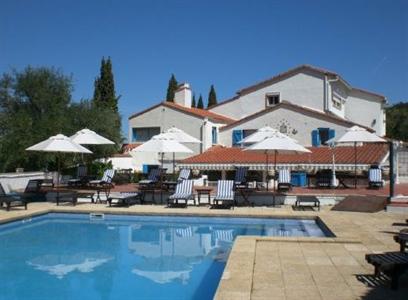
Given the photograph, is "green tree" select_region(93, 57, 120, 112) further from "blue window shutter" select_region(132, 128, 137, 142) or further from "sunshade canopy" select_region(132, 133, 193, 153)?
"sunshade canopy" select_region(132, 133, 193, 153)

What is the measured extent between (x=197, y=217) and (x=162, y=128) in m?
27.4

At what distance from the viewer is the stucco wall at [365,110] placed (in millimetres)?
53375

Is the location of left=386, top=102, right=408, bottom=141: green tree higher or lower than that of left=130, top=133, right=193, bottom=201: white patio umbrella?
higher

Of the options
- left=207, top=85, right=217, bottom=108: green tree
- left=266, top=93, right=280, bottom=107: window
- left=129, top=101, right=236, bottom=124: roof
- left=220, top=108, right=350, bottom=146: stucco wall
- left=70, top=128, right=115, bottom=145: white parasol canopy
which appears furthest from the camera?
left=207, top=85, right=217, bottom=108: green tree

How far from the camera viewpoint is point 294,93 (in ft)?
164

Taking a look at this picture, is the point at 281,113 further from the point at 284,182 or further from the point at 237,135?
the point at 284,182

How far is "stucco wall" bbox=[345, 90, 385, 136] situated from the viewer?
53.4 m

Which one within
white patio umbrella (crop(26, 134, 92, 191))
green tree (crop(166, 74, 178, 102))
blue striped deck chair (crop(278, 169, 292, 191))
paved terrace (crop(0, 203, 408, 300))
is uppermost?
green tree (crop(166, 74, 178, 102))

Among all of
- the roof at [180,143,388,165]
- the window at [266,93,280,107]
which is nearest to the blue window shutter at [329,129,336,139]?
the roof at [180,143,388,165]

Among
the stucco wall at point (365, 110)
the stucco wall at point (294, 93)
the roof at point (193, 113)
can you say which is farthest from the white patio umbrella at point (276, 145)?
the stucco wall at point (365, 110)

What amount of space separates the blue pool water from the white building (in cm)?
2269

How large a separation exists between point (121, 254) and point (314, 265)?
7.31 m

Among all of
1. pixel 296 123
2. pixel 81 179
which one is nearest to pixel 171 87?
pixel 296 123

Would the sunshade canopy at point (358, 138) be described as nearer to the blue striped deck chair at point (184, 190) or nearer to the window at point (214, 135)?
the blue striped deck chair at point (184, 190)
